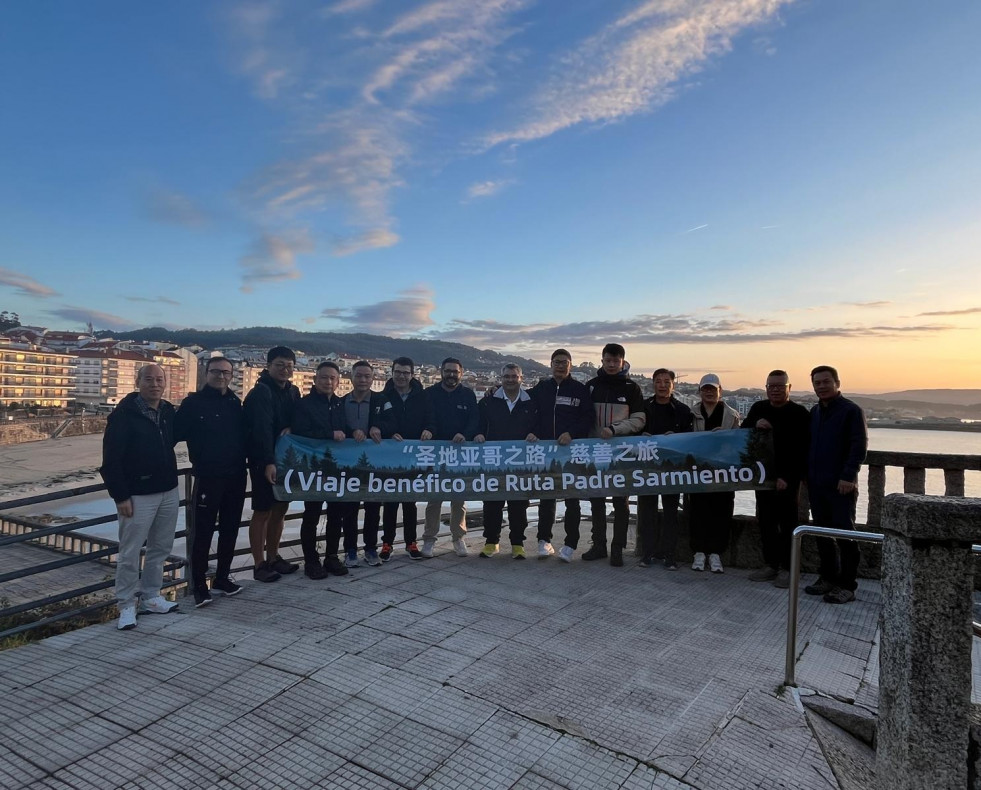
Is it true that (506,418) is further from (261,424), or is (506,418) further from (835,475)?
(835,475)

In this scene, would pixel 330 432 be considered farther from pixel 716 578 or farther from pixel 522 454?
pixel 716 578

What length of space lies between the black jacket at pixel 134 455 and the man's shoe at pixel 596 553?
4155mm

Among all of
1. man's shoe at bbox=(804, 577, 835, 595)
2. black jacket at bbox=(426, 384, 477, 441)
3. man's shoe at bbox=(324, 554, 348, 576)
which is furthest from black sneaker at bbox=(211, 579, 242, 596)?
man's shoe at bbox=(804, 577, 835, 595)

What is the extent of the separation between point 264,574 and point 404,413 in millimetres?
2086

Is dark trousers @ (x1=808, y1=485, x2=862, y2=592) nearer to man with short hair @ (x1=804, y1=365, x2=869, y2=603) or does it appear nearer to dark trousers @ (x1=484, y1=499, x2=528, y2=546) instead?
man with short hair @ (x1=804, y1=365, x2=869, y2=603)

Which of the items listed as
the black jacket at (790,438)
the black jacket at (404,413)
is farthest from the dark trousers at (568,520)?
the black jacket at (790,438)

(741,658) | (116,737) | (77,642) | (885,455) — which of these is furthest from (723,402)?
(77,642)

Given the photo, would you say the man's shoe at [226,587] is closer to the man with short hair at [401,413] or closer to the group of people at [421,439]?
the group of people at [421,439]

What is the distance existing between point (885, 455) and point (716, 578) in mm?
2047

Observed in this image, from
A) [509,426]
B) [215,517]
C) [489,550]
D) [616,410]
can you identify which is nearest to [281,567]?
[215,517]

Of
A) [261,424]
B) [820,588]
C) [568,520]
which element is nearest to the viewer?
[820,588]

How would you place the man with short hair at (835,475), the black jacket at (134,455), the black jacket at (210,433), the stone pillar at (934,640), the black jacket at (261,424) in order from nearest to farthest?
the stone pillar at (934,640)
the black jacket at (134,455)
the black jacket at (210,433)
the man with short hair at (835,475)
the black jacket at (261,424)

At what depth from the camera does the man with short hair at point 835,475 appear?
189 inches

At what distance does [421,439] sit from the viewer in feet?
19.5
